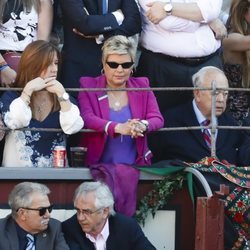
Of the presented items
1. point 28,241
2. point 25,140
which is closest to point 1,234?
point 28,241

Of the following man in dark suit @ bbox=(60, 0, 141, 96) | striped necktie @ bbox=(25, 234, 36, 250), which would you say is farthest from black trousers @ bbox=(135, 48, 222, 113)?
striped necktie @ bbox=(25, 234, 36, 250)

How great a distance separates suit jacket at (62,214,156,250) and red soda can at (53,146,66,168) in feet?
1.64

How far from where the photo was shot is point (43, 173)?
1006cm

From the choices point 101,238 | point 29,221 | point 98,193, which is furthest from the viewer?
point 101,238

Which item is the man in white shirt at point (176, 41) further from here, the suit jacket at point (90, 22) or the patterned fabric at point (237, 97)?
the patterned fabric at point (237, 97)

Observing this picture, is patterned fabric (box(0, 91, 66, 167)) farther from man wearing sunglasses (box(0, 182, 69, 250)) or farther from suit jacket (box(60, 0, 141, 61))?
suit jacket (box(60, 0, 141, 61))

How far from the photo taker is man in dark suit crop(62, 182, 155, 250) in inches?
378

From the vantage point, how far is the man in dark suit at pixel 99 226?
9.61 metres

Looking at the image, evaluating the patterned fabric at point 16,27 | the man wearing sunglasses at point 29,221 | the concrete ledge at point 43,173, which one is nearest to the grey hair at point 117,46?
the patterned fabric at point 16,27

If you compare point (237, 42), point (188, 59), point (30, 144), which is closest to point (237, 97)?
point (237, 42)

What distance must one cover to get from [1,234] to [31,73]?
4.20ft

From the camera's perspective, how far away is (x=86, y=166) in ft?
33.4

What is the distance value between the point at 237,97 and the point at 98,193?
6.73 feet

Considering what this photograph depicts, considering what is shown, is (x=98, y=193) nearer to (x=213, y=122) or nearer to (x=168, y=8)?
(x=213, y=122)
